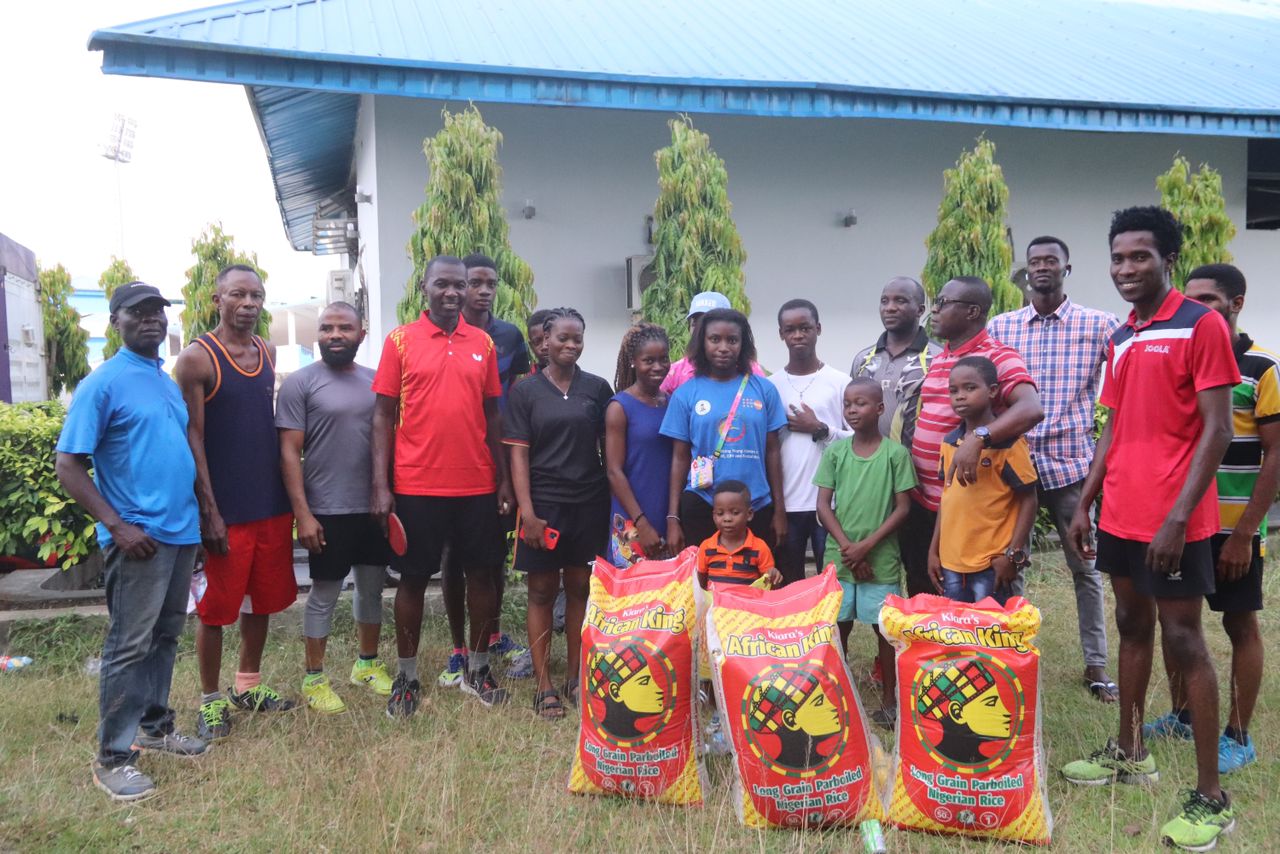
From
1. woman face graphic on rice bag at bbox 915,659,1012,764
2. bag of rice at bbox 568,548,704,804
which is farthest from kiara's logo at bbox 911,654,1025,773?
bag of rice at bbox 568,548,704,804

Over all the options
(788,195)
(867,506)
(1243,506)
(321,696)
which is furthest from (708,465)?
(788,195)

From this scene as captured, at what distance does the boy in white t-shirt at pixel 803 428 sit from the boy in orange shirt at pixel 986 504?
0.64 meters

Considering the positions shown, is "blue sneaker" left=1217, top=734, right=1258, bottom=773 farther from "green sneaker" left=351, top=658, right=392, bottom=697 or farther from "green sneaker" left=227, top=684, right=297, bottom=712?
"green sneaker" left=227, top=684, right=297, bottom=712

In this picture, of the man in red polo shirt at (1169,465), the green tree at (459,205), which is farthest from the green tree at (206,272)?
Answer: the man in red polo shirt at (1169,465)

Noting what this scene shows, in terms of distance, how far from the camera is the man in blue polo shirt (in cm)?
325

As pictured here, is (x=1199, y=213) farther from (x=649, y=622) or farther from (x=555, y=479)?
(x=649, y=622)

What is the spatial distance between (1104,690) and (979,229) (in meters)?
4.67

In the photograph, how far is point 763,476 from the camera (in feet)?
12.9

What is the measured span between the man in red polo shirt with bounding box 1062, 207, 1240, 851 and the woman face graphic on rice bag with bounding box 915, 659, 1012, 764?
607mm

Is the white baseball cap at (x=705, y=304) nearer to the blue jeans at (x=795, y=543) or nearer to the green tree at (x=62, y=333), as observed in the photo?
the blue jeans at (x=795, y=543)

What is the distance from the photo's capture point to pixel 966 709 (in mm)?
2904

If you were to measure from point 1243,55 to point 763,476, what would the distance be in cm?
1110

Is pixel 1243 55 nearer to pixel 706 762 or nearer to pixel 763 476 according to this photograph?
pixel 763 476

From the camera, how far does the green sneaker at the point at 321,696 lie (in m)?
4.11
